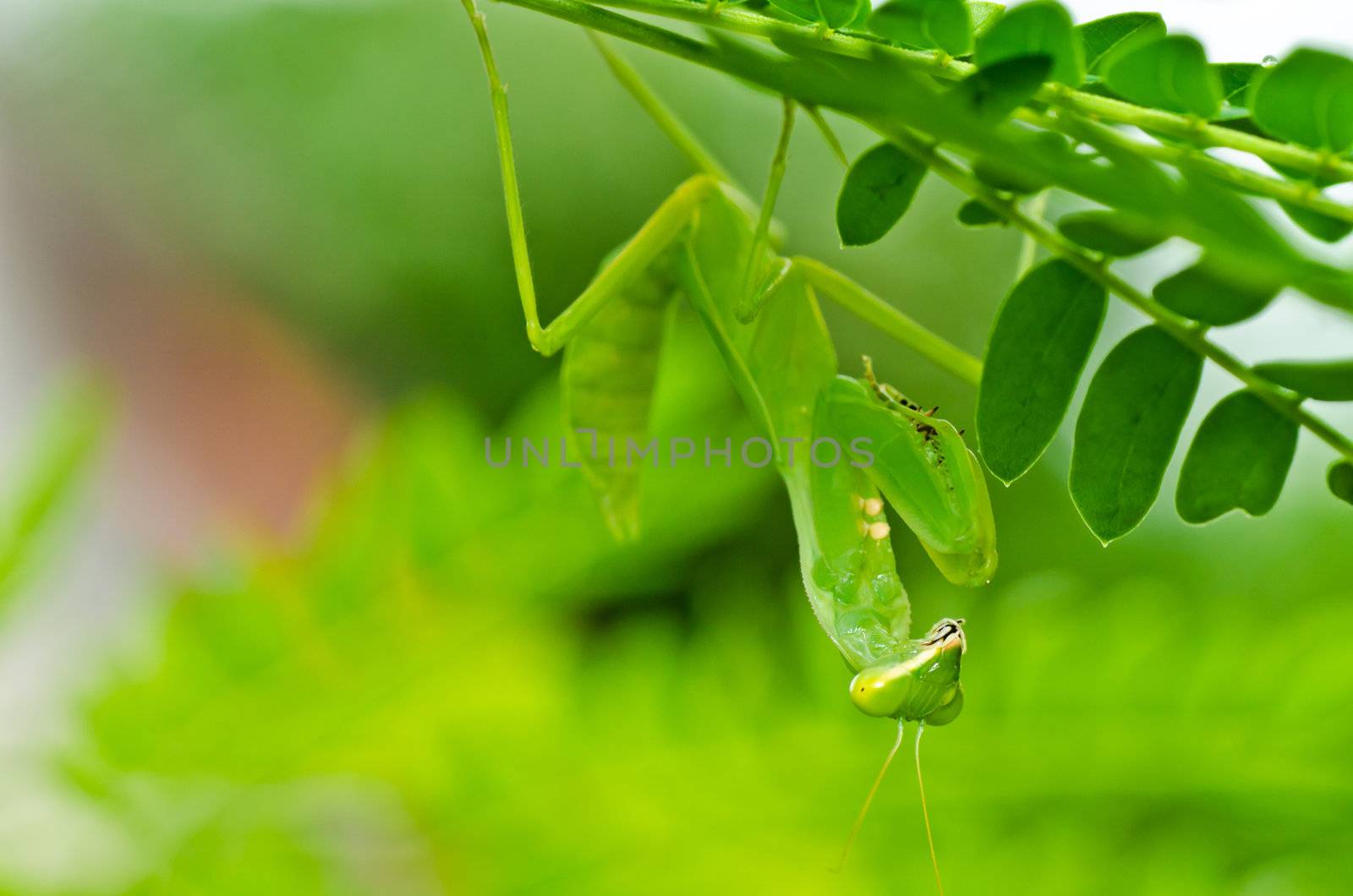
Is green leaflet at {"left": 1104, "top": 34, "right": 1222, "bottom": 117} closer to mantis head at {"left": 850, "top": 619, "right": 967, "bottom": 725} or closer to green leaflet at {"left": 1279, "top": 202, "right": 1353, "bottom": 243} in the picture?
green leaflet at {"left": 1279, "top": 202, "right": 1353, "bottom": 243}

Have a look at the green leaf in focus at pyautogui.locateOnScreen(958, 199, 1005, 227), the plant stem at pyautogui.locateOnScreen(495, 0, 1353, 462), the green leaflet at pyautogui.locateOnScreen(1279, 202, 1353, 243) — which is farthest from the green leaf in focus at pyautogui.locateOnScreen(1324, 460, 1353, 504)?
the green leaf in focus at pyautogui.locateOnScreen(958, 199, 1005, 227)

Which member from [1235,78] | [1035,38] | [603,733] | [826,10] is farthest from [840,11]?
[603,733]

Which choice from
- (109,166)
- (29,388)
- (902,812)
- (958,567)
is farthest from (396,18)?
(958,567)

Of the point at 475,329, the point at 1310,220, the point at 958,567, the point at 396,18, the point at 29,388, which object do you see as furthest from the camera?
the point at 396,18

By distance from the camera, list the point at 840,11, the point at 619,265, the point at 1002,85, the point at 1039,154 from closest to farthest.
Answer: the point at 1039,154 < the point at 1002,85 < the point at 840,11 < the point at 619,265

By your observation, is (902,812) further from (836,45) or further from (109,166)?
(109,166)

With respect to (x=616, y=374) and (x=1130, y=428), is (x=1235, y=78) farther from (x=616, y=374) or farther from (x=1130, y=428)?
(x=616, y=374)
